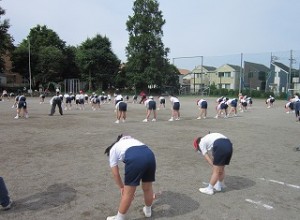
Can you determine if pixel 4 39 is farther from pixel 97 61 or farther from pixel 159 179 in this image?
pixel 159 179

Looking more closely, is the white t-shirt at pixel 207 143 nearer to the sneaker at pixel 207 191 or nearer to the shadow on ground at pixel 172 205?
the sneaker at pixel 207 191

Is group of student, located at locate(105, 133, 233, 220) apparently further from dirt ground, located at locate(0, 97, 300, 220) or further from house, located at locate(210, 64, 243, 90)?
house, located at locate(210, 64, 243, 90)

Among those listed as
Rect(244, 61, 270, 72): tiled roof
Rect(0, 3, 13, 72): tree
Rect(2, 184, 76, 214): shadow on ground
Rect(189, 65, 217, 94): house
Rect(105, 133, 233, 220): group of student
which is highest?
Rect(0, 3, 13, 72): tree

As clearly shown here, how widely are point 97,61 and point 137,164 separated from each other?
52831mm

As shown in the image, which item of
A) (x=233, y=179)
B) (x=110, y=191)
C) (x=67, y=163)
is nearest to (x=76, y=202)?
(x=110, y=191)

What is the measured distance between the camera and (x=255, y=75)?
62.6 m

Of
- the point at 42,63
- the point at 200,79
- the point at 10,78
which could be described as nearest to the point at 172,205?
the point at 42,63

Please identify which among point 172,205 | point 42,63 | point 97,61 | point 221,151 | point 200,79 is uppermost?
point 97,61

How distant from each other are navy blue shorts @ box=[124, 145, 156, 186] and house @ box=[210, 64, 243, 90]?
5964 centimetres

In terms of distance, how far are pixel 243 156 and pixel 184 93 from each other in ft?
160

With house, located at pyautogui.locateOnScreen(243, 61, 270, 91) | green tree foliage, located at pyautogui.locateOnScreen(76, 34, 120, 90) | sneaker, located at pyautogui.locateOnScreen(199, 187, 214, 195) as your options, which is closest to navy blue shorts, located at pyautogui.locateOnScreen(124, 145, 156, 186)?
sneaker, located at pyautogui.locateOnScreen(199, 187, 214, 195)

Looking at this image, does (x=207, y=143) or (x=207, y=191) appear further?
(x=207, y=191)

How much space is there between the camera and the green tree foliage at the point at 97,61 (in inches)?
2169

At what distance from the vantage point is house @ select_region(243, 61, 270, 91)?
5941cm
